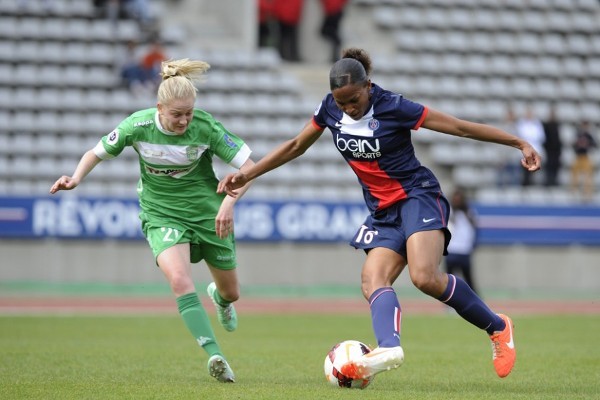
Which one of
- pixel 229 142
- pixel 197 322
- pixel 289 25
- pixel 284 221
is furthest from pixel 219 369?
pixel 289 25

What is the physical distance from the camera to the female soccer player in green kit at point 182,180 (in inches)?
332

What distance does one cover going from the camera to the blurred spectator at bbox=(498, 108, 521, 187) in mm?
25016

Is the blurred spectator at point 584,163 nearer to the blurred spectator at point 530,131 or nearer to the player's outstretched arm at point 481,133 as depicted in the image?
the blurred spectator at point 530,131

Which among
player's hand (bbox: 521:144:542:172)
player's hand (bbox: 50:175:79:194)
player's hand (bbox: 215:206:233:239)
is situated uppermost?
player's hand (bbox: 521:144:542:172)

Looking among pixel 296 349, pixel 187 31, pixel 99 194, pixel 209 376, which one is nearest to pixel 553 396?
pixel 209 376

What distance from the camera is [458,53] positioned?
1104 inches

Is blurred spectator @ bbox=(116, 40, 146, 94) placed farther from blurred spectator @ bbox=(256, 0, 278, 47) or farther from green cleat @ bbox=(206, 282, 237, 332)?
green cleat @ bbox=(206, 282, 237, 332)

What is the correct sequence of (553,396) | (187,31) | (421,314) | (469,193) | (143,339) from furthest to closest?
(187,31) → (469,193) → (421,314) → (143,339) → (553,396)

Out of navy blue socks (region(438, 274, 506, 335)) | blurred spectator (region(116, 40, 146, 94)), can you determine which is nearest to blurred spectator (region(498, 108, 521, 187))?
blurred spectator (region(116, 40, 146, 94))

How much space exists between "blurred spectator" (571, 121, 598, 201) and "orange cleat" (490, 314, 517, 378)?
17.1 m

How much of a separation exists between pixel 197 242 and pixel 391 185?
5.62 feet

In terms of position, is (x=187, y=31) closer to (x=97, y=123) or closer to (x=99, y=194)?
(x=97, y=123)

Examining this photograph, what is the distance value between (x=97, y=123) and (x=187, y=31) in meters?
4.19

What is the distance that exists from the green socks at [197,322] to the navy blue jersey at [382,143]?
1.50m
